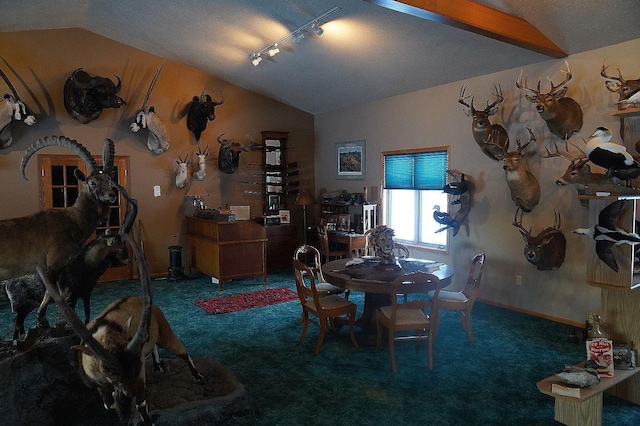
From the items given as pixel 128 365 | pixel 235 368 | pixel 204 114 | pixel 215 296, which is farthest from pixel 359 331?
pixel 204 114

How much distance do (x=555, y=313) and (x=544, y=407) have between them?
213cm

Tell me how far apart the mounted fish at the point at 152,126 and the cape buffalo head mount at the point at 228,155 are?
35.0 inches

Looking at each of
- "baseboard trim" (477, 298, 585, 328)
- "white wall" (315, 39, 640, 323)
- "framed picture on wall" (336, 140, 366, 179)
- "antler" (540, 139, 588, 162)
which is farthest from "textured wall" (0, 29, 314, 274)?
"antler" (540, 139, 588, 162)

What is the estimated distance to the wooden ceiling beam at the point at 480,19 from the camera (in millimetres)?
3588

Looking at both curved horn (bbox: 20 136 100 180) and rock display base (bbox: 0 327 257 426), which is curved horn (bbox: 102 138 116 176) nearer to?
curved horn (bbox: 20 136 100 180)

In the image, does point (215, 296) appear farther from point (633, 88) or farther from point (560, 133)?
point (633, 88)

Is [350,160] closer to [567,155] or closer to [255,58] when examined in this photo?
[255,58]

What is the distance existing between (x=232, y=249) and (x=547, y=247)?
4067 mm

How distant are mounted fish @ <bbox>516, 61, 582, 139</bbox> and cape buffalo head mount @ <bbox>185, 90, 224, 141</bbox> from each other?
184 inches

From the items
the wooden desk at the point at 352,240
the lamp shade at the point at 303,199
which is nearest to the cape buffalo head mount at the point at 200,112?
the lamp shade at the point at 303,199

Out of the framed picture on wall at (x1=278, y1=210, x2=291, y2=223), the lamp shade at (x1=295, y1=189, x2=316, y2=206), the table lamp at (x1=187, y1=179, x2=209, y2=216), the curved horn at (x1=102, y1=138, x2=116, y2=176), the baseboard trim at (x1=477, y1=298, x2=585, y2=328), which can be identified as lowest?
the baseboard trim at (x1=477, y1=298, x2=585, y2=328)

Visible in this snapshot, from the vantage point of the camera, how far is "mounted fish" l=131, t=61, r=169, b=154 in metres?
6.89

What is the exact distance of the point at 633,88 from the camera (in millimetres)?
3812

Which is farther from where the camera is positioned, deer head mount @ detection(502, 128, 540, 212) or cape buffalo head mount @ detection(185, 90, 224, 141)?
cape buffalo head mount @ detection(185, 90, 224, 141)
